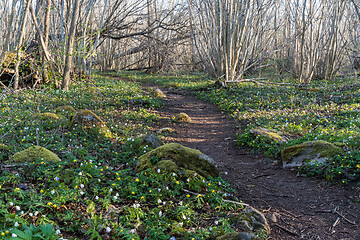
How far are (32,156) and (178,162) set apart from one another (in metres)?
2.29

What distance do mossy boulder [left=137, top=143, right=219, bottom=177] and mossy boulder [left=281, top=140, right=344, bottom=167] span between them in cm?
169

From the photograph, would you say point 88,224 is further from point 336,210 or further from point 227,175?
point 336,210

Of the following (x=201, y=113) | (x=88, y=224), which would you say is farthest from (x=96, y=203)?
(x=201, y=113)

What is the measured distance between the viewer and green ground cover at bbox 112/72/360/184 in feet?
15.8

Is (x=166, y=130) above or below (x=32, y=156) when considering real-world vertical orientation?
below

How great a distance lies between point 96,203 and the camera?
346 cm

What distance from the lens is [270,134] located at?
257 inches

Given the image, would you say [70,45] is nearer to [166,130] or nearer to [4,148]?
[166,130]

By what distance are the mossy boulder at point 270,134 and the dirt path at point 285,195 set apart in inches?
21.1

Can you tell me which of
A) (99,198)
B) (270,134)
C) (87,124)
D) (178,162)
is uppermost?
(87,124)

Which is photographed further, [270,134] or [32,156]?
[270,134]

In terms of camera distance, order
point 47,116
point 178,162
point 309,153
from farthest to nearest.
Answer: point 47,116
point 309,153
point 178,162

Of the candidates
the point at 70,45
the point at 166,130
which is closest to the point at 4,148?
the point at 166,130

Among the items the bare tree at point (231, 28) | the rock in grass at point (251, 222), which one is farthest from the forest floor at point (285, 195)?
the bare tree at point (231, 28)
